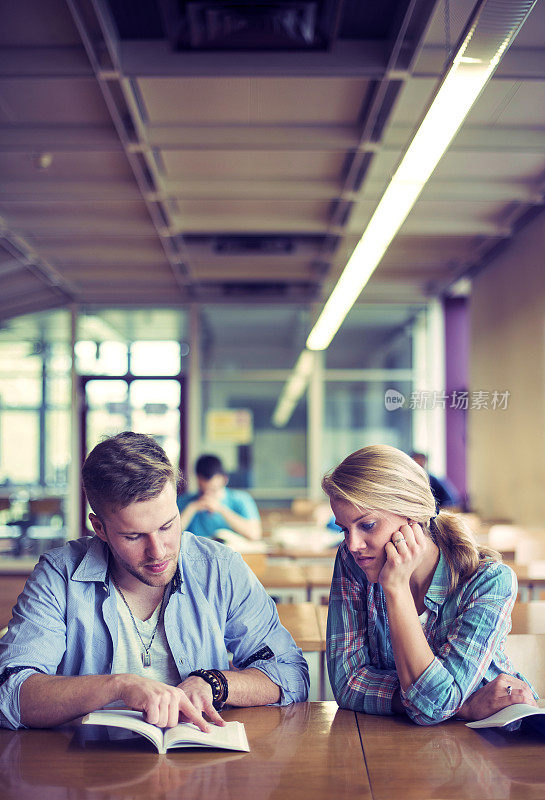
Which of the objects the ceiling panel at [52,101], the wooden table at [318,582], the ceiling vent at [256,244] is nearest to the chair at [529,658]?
the wooden table at [318,582]

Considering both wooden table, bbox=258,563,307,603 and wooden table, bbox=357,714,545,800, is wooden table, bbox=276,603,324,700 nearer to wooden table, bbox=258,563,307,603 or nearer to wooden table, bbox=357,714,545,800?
wooden table, bbox=258,563,307,603

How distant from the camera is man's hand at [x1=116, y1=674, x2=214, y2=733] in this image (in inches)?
60.3

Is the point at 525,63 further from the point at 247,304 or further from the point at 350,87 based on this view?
the point at 247,304

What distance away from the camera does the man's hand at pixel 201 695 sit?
1624 mm

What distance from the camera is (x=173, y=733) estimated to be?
1552 millimetres

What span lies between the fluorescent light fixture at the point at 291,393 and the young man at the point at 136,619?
790 centimetres

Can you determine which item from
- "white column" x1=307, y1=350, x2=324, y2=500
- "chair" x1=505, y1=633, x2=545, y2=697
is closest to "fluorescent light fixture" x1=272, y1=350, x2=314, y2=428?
"white column" x1=307, y1=350, x2=324, y2=500

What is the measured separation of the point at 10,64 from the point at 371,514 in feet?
12.0

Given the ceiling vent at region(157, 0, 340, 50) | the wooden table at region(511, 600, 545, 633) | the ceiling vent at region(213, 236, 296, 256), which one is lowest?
the wooden table at region(511, 600, 545, 633)

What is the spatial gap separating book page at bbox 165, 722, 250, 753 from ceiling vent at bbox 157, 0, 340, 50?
3.33m

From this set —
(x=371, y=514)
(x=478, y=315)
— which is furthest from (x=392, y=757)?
(x=478, y=315)

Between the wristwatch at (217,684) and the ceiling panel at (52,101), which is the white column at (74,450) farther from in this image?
the wristwatch at (217,684)

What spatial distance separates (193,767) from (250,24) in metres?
3.49

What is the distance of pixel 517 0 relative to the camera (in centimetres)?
253
